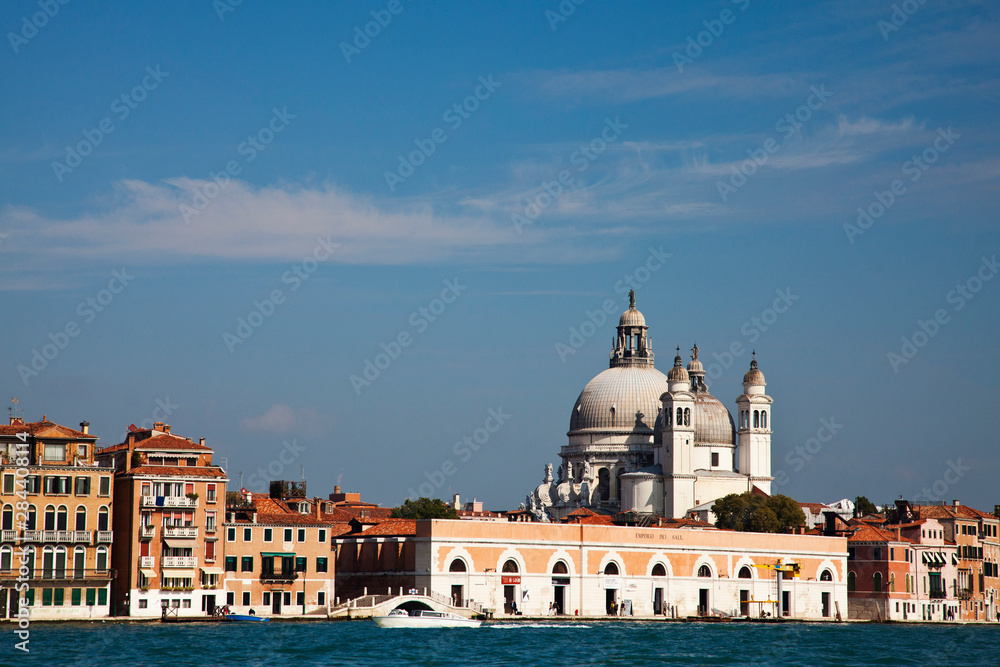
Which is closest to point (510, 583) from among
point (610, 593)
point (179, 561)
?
point (610, 593)

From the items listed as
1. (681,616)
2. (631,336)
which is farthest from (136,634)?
(631,336)

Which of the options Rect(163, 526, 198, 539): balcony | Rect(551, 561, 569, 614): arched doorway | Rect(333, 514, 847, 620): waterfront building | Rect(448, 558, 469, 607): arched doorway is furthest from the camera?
Rect(551, 561, 569, 614): arched doorway

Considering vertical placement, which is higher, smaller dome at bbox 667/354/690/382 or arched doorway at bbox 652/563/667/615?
smaller dome at bbox 667/354/690/382

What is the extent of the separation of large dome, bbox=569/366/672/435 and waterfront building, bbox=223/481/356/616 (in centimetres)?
4250

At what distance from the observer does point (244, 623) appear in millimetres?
66188

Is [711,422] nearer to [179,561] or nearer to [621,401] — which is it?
[621,401]

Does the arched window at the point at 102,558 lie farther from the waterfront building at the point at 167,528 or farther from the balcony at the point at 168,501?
the balcony at the point at 168,501

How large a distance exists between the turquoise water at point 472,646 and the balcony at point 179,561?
305 centimetres

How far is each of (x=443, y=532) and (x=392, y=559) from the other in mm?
2743

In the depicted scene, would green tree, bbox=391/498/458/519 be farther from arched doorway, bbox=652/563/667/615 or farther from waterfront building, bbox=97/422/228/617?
waterfront building, bbox=97/422/228/617

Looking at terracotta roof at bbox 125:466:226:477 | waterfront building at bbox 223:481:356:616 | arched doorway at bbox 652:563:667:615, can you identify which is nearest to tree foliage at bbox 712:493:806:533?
arched doorway at bbox 652:563:667:615

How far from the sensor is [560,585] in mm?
80375

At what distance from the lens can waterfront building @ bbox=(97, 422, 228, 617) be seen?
6550cm

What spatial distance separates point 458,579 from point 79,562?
63.5 ft
